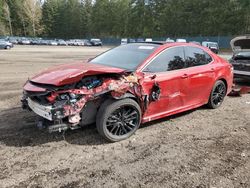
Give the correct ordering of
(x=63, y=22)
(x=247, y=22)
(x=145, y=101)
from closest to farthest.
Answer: (x=145, y=101)
(x=247, y=22)
(x=63, y=22)

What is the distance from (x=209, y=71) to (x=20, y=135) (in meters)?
4.14

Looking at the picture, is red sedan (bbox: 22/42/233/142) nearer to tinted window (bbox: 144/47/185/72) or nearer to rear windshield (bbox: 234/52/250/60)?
tinted window (bbox: 144/47/185/72)

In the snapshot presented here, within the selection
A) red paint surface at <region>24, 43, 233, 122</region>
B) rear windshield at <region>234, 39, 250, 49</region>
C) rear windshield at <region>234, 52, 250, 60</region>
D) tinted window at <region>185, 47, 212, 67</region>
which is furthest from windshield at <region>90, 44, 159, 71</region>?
rear windshield at <region>234, 39, 250, 49</region>

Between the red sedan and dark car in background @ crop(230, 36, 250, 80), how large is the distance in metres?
3.72

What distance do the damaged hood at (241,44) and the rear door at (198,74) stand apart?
368cm

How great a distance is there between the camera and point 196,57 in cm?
630

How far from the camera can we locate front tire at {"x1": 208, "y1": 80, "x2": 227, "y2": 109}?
22.2 ft

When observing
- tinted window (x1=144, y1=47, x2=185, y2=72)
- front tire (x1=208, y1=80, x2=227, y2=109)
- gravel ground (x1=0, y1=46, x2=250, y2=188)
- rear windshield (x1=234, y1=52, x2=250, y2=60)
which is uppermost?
tinted window (x1=144, y1=47, x2=185, y2=72)

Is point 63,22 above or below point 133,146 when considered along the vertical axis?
above

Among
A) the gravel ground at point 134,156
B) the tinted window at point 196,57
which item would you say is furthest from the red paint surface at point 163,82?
the gravel ground at point 134,156

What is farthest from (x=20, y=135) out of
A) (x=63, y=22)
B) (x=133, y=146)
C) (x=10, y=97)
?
(x=63, y=22)

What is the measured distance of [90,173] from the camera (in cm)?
384

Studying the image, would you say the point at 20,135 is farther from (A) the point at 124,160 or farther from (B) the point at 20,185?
(A) the point at 124,160

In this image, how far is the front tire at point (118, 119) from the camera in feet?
15.2
